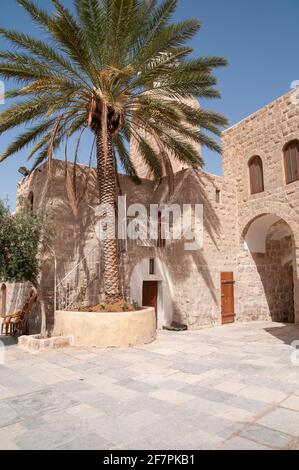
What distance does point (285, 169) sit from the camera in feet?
35.2

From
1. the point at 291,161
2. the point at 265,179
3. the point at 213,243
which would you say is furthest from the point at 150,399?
the point at 265,179

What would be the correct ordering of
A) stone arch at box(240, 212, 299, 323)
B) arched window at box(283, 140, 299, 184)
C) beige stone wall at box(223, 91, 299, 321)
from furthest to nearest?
1. stone arch at box(240, 212, 299, 323)
2. beige stone wall at box(223, 91, 299, 321)
3. arched window at box(283, 140, 299, 184)

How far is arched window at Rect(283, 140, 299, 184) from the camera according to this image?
10351mm

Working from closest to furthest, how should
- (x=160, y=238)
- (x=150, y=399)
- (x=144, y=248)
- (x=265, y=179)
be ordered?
(x=150, y=399) < (x=265, y=179) < (x=144, y=248) < (x=160, y=238)

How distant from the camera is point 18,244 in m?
7.94

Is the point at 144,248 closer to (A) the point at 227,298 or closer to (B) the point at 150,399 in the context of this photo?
(A) the point at 227,298

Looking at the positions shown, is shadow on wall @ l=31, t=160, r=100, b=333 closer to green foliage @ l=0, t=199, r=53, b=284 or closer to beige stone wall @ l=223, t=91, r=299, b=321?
green foliage @ l=0, t=199, r=53, b=284

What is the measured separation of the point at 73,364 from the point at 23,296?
5.74 metres

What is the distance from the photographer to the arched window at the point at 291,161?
10.4 meters

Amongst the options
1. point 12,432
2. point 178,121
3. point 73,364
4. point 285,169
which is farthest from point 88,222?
point 12,432

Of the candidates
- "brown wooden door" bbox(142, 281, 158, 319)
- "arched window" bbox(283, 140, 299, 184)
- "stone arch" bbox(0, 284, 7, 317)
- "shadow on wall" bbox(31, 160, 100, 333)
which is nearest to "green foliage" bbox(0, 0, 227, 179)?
"shadow on wall" bbox(31, 160, 100, 333)

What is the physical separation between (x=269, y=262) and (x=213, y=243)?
125 inches

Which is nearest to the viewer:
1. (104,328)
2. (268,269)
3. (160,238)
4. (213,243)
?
(104,328)

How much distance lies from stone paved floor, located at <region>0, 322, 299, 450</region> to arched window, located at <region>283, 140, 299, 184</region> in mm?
5558
